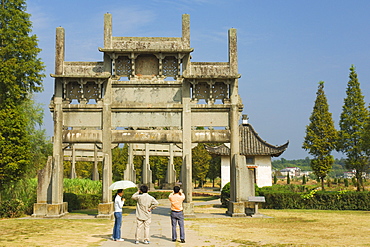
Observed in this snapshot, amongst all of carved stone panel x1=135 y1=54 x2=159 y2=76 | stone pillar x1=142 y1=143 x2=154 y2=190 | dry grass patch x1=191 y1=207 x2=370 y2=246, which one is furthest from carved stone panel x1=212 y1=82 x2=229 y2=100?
stone pillar x1=142 y1=143 x2=154 y2=190

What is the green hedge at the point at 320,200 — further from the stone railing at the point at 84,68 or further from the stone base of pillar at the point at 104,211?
the stone railing at the point at 84,68

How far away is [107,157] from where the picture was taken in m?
16.7

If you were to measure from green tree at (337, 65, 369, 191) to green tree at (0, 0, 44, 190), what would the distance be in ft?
89.5

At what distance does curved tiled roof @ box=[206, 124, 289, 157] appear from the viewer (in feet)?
101

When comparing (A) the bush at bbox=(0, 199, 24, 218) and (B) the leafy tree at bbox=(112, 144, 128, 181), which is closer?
(A) the bush at bbox=(0, 199, 24, 218)

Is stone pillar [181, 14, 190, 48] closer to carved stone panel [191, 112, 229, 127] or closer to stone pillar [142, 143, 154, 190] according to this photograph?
carved stone panel [191, 112, 229, 127]

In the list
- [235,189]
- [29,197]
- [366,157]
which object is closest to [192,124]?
[235,189]

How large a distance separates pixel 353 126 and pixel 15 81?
28.7 meters

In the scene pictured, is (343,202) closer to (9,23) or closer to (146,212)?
(146,212)

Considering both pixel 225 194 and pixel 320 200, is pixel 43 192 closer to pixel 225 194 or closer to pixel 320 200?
pixel 225 194

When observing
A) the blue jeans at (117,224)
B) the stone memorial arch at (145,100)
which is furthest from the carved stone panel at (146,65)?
the blue jeans at (117,224)

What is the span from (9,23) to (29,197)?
8.21 metres

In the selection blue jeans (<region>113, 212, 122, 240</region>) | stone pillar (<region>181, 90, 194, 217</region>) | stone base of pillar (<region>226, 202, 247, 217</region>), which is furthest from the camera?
stone base of pillar (<region>226, 202, 247, 217</region>)

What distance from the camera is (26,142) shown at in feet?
57.0
